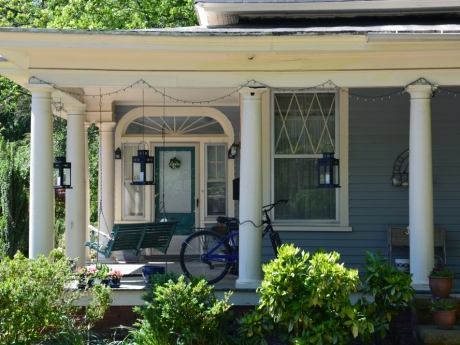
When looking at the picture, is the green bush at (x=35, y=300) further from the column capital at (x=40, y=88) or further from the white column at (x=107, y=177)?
the white column at (x=107, y=177)

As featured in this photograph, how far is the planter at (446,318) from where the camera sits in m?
6.59

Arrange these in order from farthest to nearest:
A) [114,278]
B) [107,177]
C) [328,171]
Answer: [107,177] → [328,171] → [114,278]

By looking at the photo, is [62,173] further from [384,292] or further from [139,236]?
[384,292]

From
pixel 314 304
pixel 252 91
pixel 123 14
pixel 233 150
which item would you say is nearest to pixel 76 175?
pixel 233 150

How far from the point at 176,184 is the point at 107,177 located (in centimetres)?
123

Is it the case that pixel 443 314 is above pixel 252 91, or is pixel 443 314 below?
below

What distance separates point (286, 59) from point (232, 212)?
168 inches

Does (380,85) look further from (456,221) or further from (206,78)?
(456,221)

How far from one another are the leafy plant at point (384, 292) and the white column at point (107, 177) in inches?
224

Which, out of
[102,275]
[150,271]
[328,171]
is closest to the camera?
[102,275]

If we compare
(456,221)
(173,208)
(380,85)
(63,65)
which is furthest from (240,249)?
(173,208)

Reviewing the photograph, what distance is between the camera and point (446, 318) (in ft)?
21.6

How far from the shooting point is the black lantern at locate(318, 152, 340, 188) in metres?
8.09

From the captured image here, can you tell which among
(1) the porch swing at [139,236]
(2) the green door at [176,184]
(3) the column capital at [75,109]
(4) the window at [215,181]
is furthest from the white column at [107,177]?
(1) the porch swing at [139,236]
